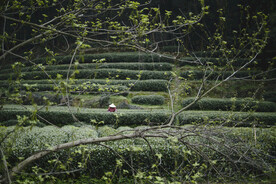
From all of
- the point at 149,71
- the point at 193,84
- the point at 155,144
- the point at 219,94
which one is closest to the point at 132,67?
the point at 149,71

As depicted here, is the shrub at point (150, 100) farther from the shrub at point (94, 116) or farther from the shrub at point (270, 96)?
the shrub at point (270, 96)

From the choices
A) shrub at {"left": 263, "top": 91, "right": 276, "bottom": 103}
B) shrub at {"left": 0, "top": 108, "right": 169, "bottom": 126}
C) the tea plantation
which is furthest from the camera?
shrub at {"left": 263, "top": 91, "right": 276, "bottom": 103}

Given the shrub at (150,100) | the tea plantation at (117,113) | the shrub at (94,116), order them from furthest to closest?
1. the shrub at (150,100)
2. the shrub at (94,116)
3. the tea plantation at (117,113)

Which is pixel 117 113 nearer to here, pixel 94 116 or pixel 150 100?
pixel 94 116

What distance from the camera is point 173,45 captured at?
24.0 m

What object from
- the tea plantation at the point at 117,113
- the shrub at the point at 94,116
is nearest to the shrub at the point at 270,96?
the tea plantation at the point at 117,113

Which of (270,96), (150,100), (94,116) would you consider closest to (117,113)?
(94,116)

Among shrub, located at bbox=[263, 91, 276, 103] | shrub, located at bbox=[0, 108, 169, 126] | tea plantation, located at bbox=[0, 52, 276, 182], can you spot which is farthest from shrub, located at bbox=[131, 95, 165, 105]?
shrub, located at bbox=[263, 91, 276, 103]

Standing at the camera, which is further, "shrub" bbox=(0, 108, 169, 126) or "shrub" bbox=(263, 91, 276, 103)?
"shrub" bbox=(263, 91, 276, 103)

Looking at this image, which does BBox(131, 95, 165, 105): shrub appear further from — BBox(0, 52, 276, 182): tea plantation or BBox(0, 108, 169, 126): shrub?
BBox(0, 108, 169, 126): shrub

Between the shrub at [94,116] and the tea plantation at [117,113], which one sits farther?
the shrub at [94,116]

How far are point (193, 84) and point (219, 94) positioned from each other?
2.02 meters

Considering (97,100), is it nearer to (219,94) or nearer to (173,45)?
(219,94)

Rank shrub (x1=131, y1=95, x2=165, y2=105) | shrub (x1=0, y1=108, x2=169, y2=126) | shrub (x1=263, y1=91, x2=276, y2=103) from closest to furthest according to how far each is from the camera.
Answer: shrub (x1=0, y1=108, x2=169, y2=126) < shrub (x1=263, y1=91, x2=276, y2=103) < shrub (x1=131, y1=95, x2=165, y2=105)
